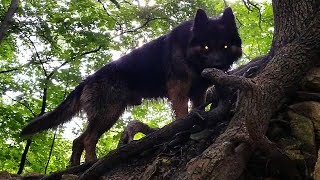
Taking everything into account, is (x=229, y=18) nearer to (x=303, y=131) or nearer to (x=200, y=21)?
(x=200, y=21)

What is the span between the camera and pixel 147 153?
430cm

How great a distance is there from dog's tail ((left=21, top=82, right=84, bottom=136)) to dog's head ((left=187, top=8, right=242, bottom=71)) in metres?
2.33

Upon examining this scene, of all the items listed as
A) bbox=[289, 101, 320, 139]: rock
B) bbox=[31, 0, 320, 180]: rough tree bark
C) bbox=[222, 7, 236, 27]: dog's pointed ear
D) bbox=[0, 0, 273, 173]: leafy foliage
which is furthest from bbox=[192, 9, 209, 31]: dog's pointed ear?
bbox=[0, 0, 273, 173]: leafy foliage

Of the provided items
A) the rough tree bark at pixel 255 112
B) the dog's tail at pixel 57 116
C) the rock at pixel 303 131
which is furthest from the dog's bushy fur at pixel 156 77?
the rock at pixel 303 131

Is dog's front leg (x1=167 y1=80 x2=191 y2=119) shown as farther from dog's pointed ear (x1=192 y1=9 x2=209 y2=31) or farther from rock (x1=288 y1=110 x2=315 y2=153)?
rock (x1=288 y1=110 x2=315 y2=153)

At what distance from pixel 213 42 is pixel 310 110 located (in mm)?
2687

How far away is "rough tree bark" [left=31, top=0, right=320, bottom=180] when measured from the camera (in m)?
2.88

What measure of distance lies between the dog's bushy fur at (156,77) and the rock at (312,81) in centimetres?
187

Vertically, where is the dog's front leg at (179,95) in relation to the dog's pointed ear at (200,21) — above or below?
below

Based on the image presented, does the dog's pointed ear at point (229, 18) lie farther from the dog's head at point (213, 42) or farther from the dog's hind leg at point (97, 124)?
the dog's hind leg at point (97, 124)

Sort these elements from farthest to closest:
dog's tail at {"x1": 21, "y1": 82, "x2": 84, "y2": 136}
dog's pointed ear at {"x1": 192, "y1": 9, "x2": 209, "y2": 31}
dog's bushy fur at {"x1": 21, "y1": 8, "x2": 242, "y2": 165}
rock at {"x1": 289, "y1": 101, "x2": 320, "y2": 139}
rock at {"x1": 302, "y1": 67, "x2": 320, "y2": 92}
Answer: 1. dog's tail at {"x1": 21, "y1": 82, "x2": 84, "y2": 136}
2. dog's pointed ear at {"x1": 192, "y1": 9, "x2": 209, "y2": 31}
3. dog's bushy fur at {"x1": 21, "y1": 8, "x2": 242, "y2": 165}
4. rock at {"x1": 302, "y1": 67, "x2": 320, "y2": 92}
5. rock at {"x1": 289, "y1": 101, "x2": 320, "y2": 139}

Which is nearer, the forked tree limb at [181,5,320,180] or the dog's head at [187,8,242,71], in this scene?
the forked tree limb at [181,5,320,180]

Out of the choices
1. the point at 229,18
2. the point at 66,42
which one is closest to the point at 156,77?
the point at 229,18

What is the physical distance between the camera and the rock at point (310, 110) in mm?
3444
